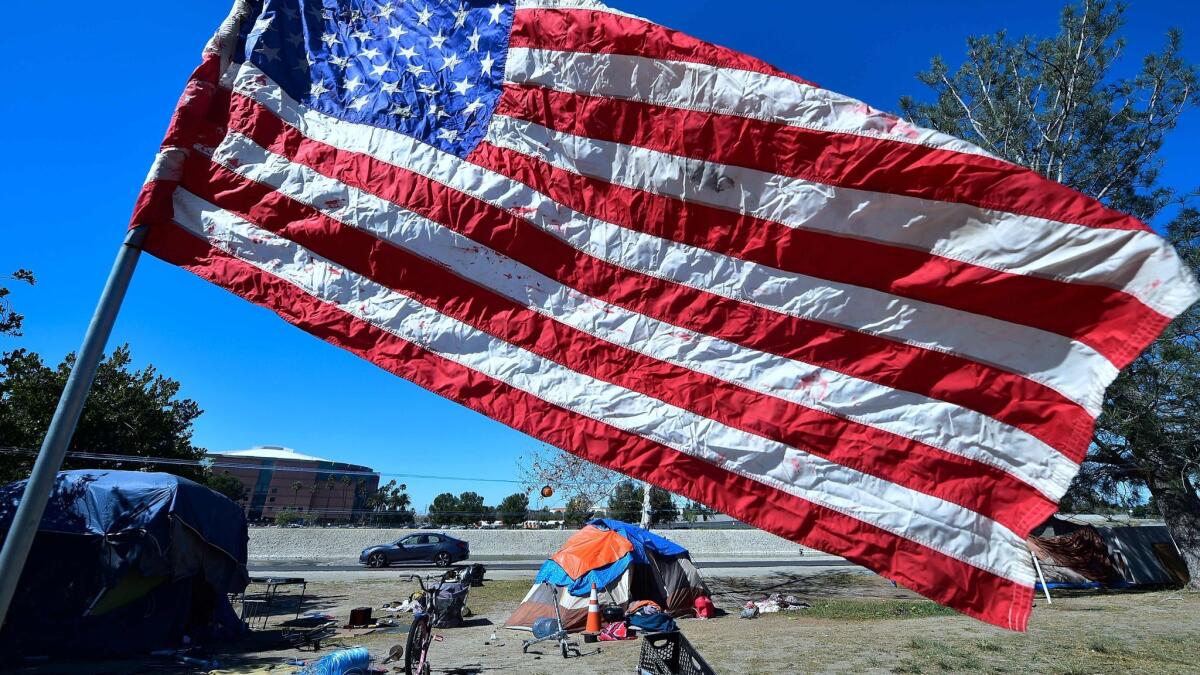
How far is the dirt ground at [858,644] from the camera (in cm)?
903

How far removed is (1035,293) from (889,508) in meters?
1.03

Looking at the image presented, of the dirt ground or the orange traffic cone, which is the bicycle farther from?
the orange traffic cone

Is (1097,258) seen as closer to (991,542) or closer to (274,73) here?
(991,542)

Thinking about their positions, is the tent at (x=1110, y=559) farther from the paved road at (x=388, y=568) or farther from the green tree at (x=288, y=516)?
the green tree at (x=288, y=516)

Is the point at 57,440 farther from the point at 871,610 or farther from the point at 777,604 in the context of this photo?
the point at 777,604

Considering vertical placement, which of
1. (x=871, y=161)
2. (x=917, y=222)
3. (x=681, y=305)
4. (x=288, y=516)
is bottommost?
(x=288, y=516)

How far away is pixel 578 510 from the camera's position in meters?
50.3

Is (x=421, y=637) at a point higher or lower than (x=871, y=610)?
lower

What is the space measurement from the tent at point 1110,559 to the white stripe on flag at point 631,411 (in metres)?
23.9

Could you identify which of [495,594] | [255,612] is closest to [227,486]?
[495,594]

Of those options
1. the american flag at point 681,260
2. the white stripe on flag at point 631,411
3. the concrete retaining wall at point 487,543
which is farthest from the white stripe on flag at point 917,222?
the concrete retaining wall at point 487,543

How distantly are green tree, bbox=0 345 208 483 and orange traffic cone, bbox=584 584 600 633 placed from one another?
49.5 feet

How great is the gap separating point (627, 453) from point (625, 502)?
47.9 metres

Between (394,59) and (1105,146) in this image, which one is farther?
(1105,146)
